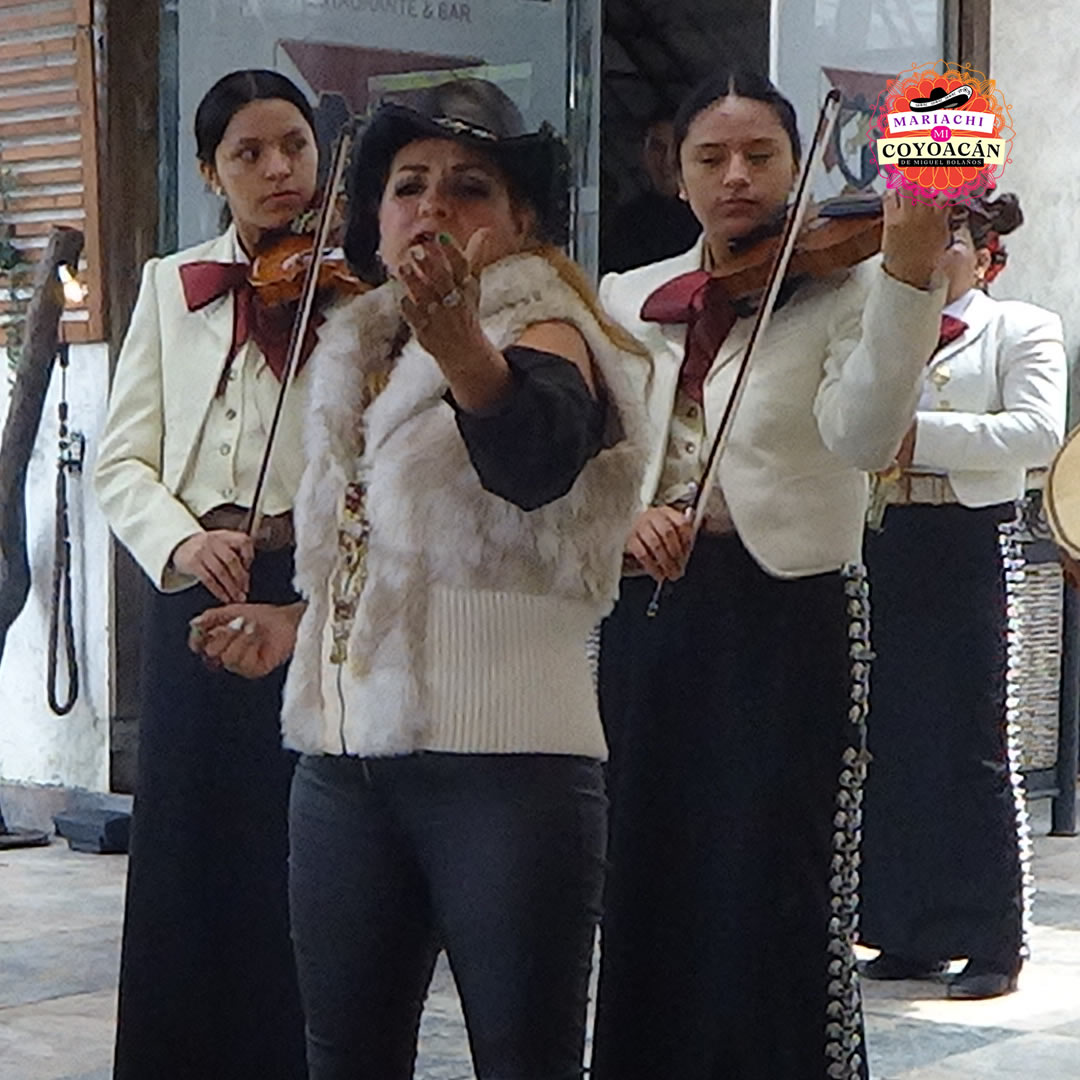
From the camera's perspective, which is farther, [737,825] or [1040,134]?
[1040,134]

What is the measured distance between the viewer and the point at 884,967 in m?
4.43

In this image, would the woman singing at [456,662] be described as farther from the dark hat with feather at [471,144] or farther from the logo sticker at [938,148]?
the logo sticker at [938,148]

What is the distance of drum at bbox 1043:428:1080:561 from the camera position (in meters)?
2.60

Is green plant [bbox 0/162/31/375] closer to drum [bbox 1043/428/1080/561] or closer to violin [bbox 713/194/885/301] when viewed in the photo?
violin [bbox 713/194/885/301]

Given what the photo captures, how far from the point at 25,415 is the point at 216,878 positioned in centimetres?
291

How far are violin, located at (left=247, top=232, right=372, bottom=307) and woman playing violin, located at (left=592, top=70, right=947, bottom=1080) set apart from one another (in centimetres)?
39

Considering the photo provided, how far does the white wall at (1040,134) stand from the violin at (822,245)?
3684mm

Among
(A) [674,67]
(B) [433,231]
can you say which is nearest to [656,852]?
(B) [433,231]

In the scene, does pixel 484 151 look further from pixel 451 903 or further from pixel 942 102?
pixel 942 102

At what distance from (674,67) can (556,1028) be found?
339 centimetres

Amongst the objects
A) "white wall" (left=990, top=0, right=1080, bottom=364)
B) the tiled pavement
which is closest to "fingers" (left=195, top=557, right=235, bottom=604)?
the tiled pavement

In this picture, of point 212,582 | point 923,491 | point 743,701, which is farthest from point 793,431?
point 923,491

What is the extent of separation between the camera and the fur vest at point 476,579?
6.95ft

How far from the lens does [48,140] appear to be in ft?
19.0
